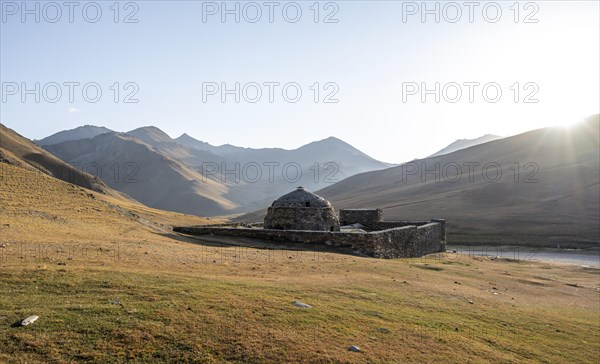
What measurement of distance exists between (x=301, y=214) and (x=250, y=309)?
18.5 metres

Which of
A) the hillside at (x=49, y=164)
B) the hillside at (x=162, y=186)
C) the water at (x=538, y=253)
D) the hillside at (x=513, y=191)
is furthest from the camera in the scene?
the hillside at (x=162, y=186)

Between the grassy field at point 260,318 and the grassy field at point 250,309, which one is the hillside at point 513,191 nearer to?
the grassy field at point 250,309

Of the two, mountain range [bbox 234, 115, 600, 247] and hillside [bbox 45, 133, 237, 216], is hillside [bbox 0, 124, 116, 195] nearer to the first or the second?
mountain range [bbox 234, 115, 600, 247]

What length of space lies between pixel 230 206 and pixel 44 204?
155148 millimetres

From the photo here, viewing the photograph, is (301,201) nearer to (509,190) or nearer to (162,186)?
(509,190)

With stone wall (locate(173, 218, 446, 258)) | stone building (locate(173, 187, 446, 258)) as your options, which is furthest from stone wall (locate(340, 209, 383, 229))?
stone wall (locate(173, 218, 446, 258))

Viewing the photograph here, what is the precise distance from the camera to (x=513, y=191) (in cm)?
9675

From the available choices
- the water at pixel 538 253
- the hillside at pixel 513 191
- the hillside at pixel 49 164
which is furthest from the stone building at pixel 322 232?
the hillside at pixel 49 164

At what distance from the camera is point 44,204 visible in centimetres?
2320

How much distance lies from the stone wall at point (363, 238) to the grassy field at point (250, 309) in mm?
3484

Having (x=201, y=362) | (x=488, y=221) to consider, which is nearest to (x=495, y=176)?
(x=488, y=221)

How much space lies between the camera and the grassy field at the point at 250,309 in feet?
24.7

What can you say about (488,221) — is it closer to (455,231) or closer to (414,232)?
(455,231)

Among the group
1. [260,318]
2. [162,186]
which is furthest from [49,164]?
[162,186]
